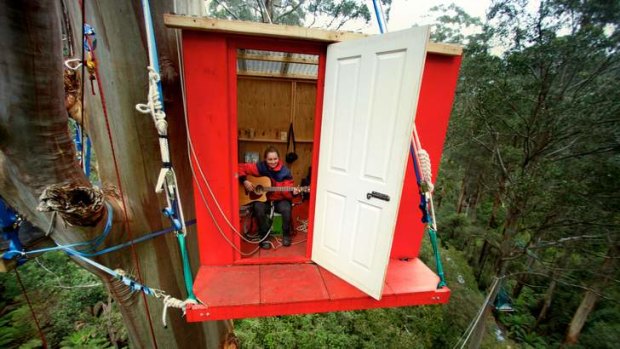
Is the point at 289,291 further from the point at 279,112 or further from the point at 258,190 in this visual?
the point at 279,112

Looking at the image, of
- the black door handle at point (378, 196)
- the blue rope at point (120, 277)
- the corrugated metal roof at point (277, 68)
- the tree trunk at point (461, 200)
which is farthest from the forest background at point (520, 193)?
the tree trunk at point (461, 200)

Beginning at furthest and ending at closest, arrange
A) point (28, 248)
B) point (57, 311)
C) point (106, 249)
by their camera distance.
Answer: point (57, 311), point (106, 249), point (28, 248)

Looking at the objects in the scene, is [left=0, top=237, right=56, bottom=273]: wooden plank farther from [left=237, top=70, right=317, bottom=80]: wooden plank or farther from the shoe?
[left=237, top=70, right=317, bottom=80]: wooden plank

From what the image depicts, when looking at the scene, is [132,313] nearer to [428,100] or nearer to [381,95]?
[381,95]

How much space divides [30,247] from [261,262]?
167 cm

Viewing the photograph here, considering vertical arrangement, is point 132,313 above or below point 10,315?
above

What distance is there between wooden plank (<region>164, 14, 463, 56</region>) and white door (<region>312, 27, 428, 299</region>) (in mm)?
102

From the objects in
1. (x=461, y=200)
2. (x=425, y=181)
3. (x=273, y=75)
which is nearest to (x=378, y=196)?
(x=425, y=181)

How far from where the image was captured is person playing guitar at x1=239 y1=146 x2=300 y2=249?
3.08 meters

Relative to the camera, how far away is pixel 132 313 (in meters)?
2.02

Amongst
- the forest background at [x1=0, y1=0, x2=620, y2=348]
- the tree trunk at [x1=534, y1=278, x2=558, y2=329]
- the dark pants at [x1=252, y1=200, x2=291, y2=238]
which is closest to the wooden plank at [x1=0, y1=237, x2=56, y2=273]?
the dark pants at [x1=252, y1=200, x2=291, y2=238]

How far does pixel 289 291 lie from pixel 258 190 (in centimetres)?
146

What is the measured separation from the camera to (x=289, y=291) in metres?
2.15

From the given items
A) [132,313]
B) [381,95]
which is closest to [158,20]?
[381,95]
